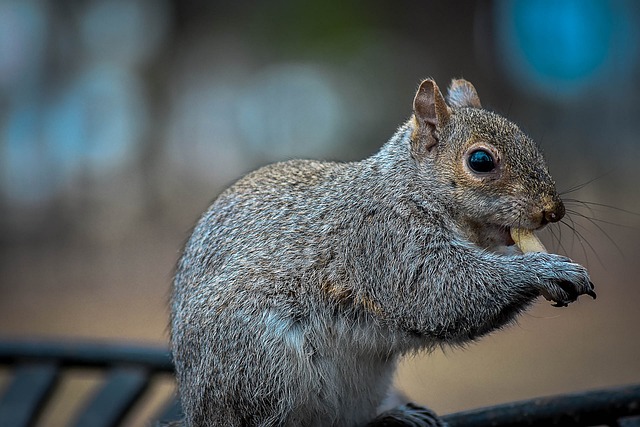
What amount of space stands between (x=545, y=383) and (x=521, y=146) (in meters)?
4.62

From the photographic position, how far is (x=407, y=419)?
2.97m

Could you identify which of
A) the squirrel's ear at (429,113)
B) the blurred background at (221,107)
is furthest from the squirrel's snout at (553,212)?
the blurred background at (221,107)

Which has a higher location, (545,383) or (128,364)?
(128,364)

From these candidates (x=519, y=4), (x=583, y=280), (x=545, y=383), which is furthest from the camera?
(x=519, y=4)

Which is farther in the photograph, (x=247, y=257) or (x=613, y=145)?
(x=613, y=145)

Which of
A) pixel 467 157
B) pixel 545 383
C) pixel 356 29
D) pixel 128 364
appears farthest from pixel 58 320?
pixel 467 157

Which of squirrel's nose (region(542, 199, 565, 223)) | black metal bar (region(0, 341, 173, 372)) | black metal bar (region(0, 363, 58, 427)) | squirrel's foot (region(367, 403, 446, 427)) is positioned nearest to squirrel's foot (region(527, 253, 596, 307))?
squirrel's nose (region(542, 199, 565, 223))

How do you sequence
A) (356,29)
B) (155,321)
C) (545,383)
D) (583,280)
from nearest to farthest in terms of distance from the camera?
(583,280) < (545,383) < (155,321) < (356,29)

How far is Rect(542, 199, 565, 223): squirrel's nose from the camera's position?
2533 mm

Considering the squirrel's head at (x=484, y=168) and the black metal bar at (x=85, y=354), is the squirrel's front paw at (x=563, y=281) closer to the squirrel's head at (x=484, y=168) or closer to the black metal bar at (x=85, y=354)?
the squirrel's head at (x=484, y=168)

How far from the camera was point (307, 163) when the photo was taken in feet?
10.5

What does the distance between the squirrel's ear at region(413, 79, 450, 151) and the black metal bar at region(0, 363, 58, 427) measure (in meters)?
1.93

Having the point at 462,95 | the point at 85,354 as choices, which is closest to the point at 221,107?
the point at 85,354

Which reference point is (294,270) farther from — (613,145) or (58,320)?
(613,145)
